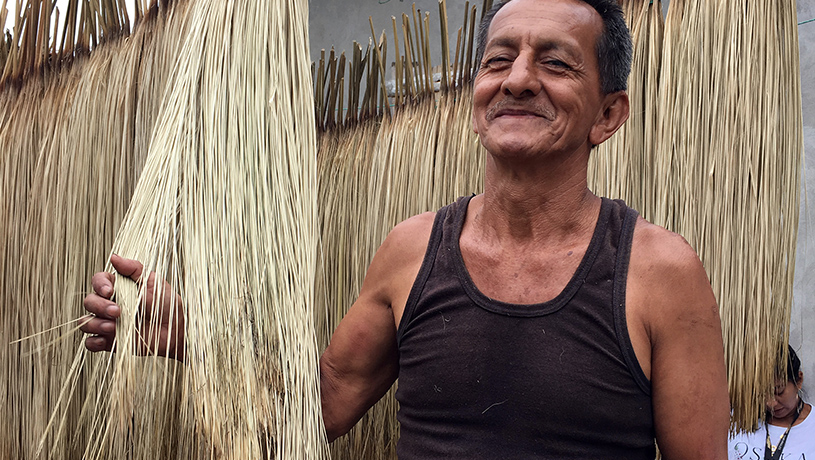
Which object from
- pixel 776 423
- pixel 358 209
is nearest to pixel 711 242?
pixel 358 209

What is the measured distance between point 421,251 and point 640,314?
0.98 ft

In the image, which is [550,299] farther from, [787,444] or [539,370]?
[787,444]

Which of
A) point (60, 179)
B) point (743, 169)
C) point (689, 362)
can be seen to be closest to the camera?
point (689, 362)

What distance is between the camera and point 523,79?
85 centimetres

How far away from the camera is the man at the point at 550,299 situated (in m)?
0.82

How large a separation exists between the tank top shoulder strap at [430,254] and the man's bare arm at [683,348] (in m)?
0.25

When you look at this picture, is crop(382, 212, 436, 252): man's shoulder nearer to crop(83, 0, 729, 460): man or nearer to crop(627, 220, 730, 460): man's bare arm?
crop(83, 0, 729, 460): man

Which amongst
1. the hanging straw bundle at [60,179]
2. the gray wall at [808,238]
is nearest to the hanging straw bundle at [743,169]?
the hanging straw bundle at [60,179]

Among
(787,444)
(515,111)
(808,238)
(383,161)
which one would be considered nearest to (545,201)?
(515,111)

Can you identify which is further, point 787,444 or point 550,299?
point 787,444

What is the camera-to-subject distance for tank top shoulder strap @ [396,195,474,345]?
0.93m

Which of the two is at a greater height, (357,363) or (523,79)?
(523,79)

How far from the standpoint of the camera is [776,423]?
6.52 ft

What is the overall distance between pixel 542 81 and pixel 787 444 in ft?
5.16
